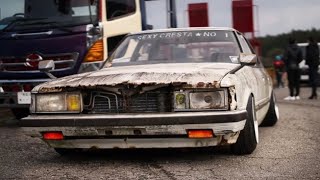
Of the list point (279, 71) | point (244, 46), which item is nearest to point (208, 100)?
point (244, 46)

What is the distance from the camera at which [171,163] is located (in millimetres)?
5160

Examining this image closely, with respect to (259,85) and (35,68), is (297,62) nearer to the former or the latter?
(35,68)

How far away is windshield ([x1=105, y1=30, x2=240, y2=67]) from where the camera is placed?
20.3 ft

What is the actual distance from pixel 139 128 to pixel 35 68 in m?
3.96

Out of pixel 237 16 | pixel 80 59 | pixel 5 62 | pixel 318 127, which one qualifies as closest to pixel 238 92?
pixel 318 127

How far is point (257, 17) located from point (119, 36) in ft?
19.2

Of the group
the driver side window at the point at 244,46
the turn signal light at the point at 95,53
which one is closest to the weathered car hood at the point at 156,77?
the driver side window at the point at 244,46

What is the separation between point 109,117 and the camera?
4859 mm

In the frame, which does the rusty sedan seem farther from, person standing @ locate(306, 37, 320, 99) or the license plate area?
person standing @ locate(306, 37, 320, 99)

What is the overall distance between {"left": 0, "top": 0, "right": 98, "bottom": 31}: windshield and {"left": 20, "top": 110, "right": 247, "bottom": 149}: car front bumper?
132 inches

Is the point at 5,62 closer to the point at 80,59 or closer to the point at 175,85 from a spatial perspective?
the point at 80,59

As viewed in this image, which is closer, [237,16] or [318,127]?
[318,127]

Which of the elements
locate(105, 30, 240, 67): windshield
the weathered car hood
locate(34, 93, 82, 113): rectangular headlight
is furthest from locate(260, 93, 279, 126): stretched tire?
locate(34, 93, 82, 113): rectangular headlight

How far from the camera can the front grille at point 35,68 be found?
826cm
